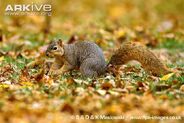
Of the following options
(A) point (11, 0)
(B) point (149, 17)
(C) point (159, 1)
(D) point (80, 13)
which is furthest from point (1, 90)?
(C) point (159, 1)

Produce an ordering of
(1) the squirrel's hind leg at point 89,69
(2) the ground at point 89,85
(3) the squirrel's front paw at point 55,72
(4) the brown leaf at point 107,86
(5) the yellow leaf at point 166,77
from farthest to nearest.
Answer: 1. (3) the squirrel's front paw at point 55,72
2. (1) the squirrel's hind leg at point 89,69
3. (5) the yellow leaf at point 166,77
4. (4) the brown leaf at point 107,86
5. (2) the ground at point 89,85

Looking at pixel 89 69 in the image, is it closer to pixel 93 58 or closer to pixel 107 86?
pixel 93 58

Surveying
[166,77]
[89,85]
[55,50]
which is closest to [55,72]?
[55,50]

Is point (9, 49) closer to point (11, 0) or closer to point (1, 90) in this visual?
point (1, 90)

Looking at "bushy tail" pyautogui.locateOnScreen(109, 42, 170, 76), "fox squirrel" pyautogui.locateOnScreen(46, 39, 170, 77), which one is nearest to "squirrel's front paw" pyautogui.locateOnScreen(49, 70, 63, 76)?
"fox squirrel" pyautogui.locateOnScreen(46, 39, 170, 77)

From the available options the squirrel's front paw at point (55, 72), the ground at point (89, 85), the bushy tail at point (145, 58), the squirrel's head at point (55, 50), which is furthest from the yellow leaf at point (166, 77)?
the squirrel's head at point (55, 50)

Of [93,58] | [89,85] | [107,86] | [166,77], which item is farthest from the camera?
[93,58]

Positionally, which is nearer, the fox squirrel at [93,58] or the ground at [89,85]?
the ground at [89,85]

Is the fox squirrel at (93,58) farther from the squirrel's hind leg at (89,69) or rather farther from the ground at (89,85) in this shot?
the ground at (89,85)
